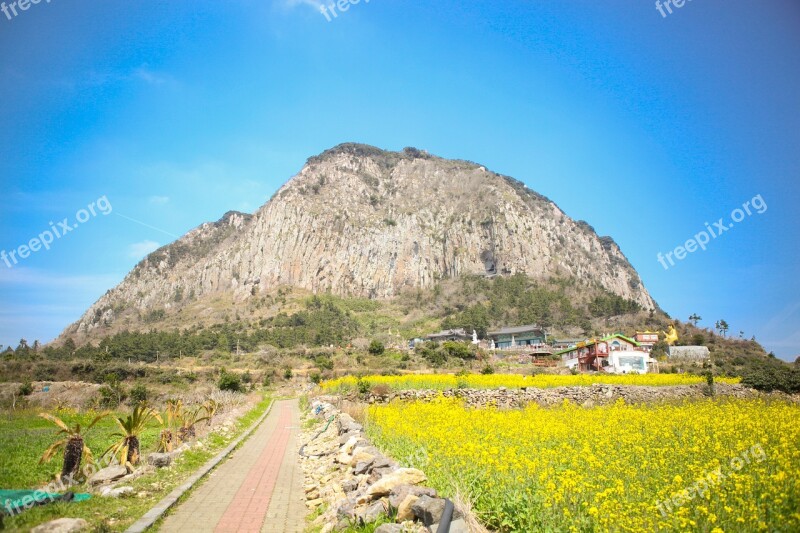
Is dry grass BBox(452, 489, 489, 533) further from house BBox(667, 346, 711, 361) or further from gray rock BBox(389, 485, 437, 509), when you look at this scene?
house BBox(667, 346, 711, 361)

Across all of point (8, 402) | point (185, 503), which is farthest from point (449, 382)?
point (8, 402)

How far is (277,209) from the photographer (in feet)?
582

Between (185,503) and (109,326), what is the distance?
172539 millimetres

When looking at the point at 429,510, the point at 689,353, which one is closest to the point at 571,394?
the point at 429,510

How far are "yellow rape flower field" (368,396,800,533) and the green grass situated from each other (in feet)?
14.7

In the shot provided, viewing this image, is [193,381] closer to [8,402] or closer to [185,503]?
[8,402]

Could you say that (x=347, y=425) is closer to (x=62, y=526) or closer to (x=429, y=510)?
(x=62, y=526)

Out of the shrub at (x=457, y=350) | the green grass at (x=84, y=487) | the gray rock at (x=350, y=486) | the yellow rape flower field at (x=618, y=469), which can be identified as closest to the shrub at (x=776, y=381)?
the yellow rape flower field at (x=618, y=469)

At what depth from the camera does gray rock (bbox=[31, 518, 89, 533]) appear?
5340 mm

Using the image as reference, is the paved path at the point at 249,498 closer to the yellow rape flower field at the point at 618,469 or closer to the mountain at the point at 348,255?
the yellow rape flower field at the point at 618,469

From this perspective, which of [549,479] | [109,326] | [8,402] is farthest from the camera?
[109,326]

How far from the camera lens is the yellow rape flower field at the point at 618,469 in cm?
438

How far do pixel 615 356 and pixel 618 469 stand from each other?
38.1 metres

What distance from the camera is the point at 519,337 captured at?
82562mm
